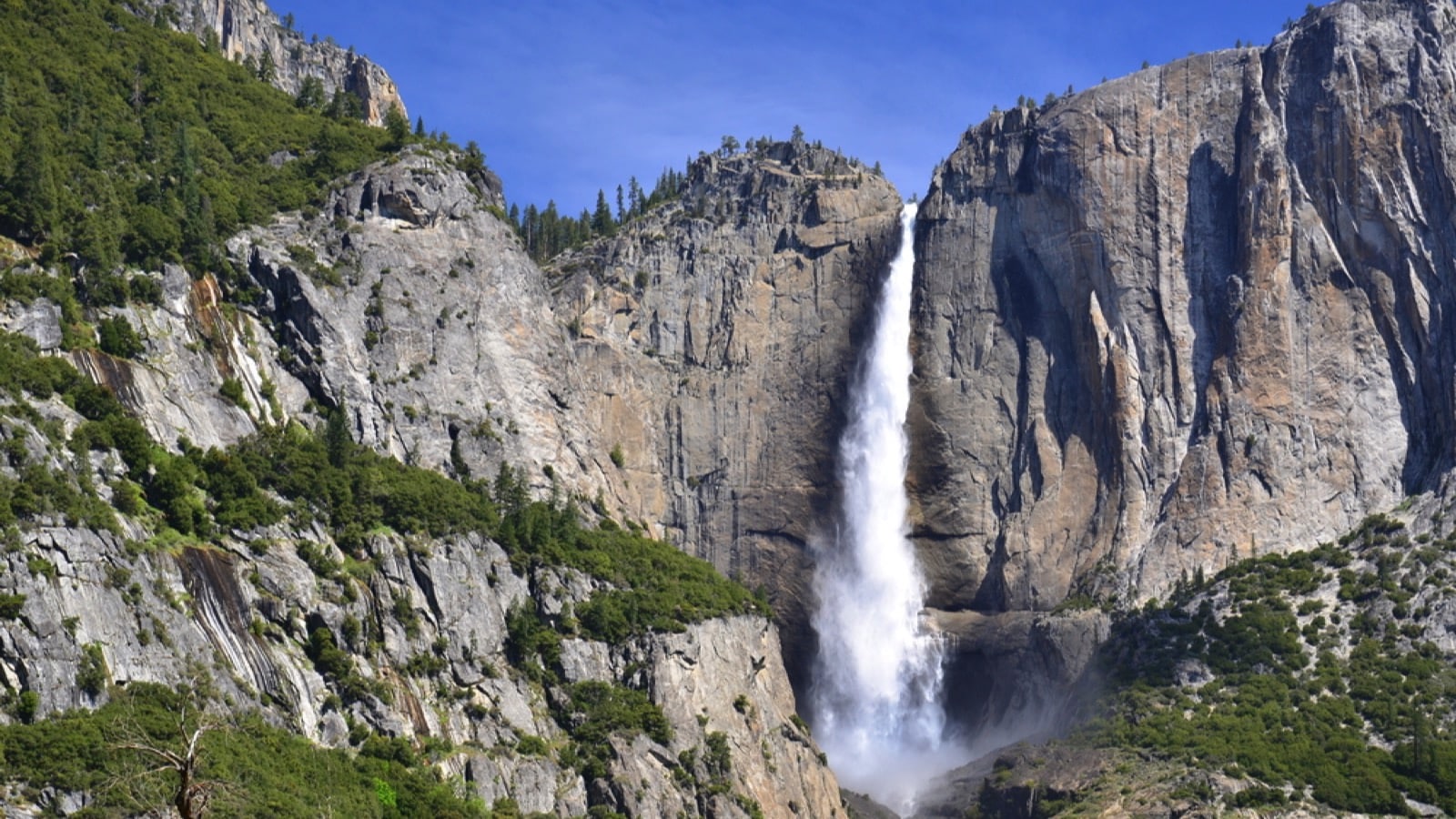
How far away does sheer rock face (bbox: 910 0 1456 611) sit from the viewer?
120750mm

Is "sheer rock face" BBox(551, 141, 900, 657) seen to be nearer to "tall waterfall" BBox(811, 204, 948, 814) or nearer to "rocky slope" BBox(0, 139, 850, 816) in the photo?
"rocky slope" BBox(0, 139, 850, 816)

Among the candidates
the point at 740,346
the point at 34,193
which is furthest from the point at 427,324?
the point at 740,346

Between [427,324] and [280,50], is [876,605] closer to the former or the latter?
[427,324]

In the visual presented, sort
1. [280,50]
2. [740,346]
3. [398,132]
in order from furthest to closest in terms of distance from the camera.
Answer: [280,50]
[740,346]
[398,132]

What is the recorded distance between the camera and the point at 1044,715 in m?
118

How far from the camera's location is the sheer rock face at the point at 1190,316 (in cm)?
12075

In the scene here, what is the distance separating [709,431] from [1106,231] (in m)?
28.7

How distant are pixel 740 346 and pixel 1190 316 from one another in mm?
29454

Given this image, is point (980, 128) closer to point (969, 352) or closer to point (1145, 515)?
point (969, 352)

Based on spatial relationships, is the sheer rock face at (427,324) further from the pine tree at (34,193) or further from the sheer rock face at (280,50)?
the sheer rock face at (280,50)

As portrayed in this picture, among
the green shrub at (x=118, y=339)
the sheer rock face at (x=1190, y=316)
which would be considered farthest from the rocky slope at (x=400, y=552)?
the sheer rock face at (x=1190, y=316)

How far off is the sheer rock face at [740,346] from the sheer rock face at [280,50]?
2413cm

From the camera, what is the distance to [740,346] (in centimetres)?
13500

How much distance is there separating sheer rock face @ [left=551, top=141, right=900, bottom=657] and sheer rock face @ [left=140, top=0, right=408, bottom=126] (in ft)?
79.2
